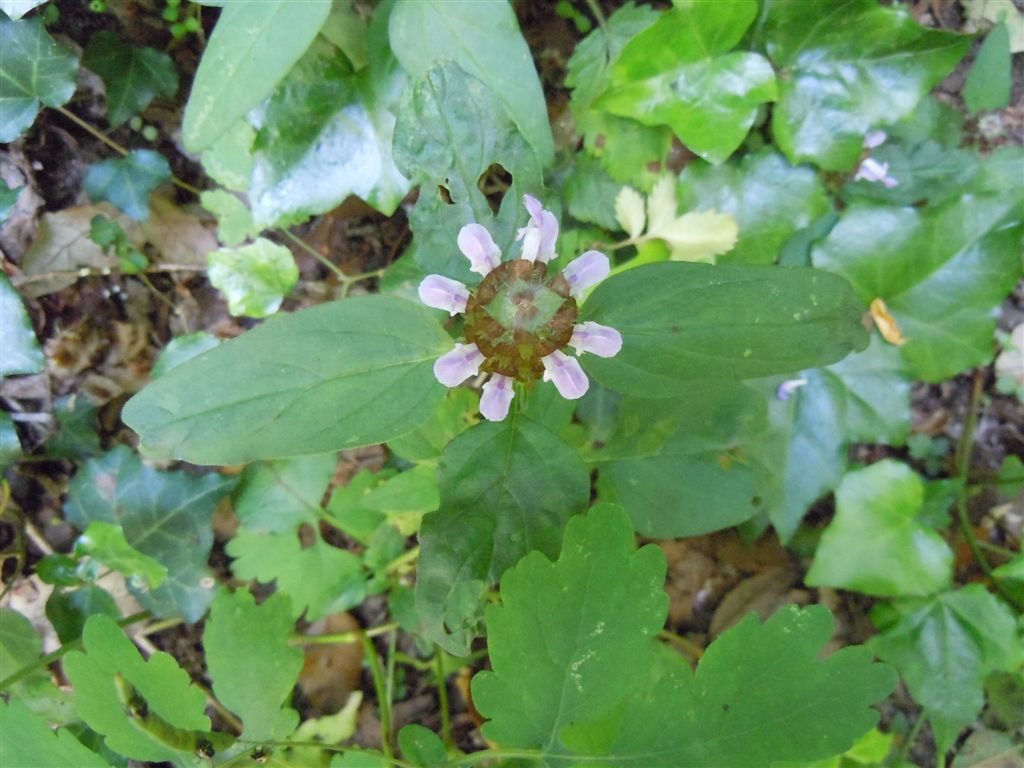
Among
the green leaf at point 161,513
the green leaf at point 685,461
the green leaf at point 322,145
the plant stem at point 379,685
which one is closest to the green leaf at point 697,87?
the green leaf at point 322,145

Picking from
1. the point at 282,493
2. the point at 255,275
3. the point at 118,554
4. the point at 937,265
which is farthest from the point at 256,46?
the point at 937,265

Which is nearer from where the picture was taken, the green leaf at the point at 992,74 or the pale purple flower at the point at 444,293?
the pale purple flower at the point at 444,293

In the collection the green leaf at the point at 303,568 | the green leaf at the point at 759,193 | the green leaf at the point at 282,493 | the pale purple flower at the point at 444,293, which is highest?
the pale purple flower at the point at 444,293

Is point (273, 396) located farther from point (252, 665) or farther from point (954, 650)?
point (954, 650)

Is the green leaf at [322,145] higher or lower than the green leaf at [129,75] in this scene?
lower

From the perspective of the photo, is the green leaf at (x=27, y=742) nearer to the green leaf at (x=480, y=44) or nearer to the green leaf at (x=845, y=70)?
the green leaf at (x=480, y=44)

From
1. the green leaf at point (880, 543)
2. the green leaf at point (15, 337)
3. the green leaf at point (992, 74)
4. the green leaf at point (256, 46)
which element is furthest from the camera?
the green leaf at point (992, 74)

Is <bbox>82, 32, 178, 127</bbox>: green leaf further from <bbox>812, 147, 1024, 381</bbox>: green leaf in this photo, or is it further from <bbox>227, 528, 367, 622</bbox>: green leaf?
<bbox>812, 147, 1024, 381</bbox>: green leaf

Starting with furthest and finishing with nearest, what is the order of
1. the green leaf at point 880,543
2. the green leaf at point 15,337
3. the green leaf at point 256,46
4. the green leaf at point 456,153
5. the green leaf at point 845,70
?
the green leaf at point 880,543 → the green leaf at point 845,70 → the green leaf at point 15,337 → the green leaf at point 256,46 → the green leaf at point 456,153
